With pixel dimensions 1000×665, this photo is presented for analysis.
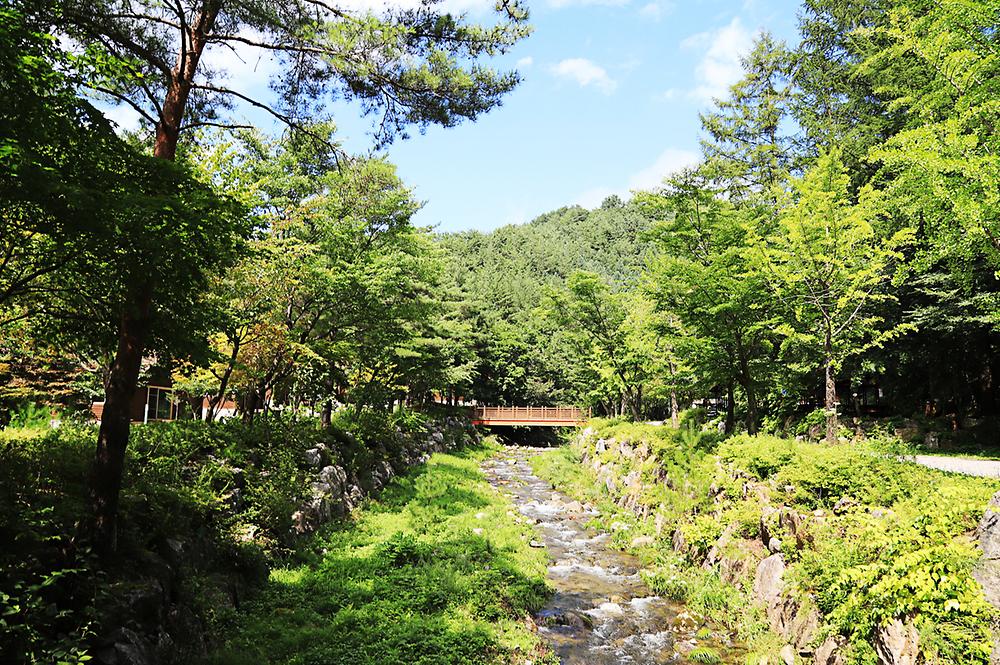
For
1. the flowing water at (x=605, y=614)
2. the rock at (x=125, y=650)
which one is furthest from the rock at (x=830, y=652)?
the rock at (x=125, y=650)

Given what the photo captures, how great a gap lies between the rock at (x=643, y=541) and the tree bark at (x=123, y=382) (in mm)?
13625

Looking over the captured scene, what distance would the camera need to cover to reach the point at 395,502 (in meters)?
19.0

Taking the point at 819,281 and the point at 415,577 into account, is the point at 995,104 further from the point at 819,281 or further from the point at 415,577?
the point at 415,577

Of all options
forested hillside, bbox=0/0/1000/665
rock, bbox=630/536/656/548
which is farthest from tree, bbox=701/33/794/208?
rock, bbox=630/536/656/548

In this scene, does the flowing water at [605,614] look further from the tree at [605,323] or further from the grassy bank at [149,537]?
the tree at [605,323]

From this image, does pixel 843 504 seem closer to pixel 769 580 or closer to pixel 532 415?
pixel 769 580

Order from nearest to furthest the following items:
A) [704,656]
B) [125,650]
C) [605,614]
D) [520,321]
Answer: [125,650], [704,656], [605,614], [520,321]

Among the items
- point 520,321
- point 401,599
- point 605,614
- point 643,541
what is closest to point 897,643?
point 605,614

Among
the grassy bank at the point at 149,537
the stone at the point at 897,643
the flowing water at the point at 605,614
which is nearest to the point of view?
the grassy bank at the point at 149,537

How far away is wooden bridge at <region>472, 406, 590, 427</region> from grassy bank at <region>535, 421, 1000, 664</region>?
30398mm

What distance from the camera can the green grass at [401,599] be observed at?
886 centimetres

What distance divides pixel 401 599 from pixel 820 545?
8.43 meters

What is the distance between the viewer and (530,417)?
1924 inches

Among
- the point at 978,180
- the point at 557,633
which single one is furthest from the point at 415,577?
the point at 978,180
